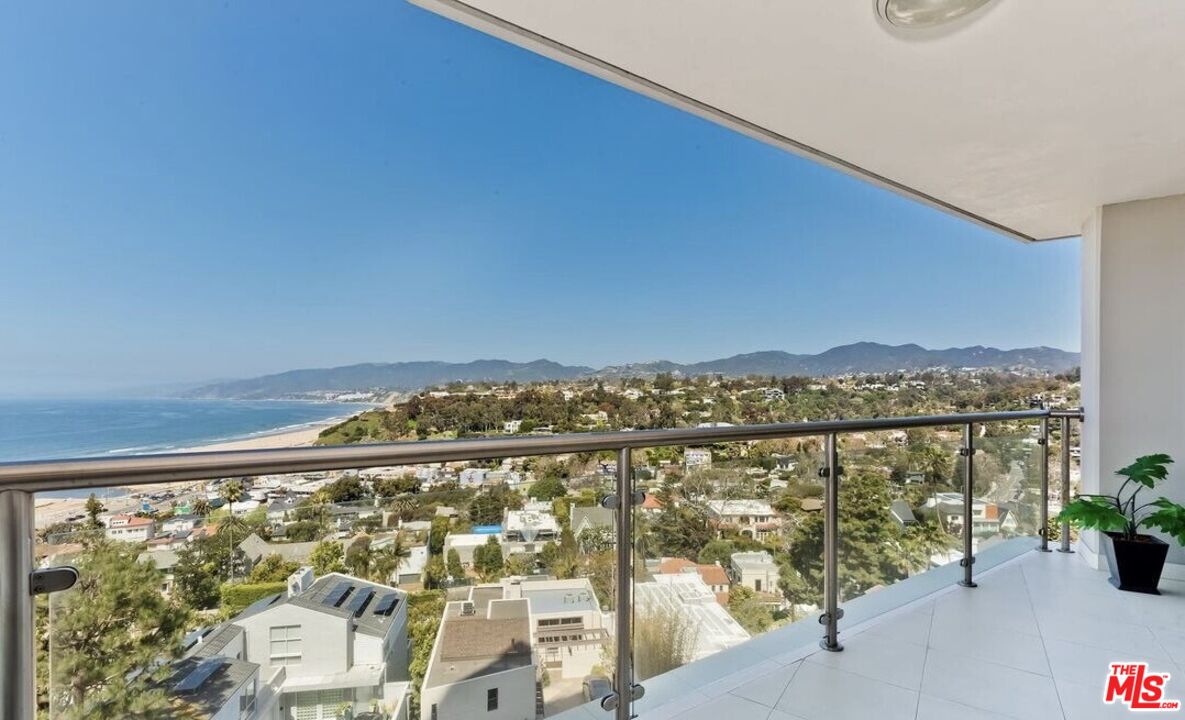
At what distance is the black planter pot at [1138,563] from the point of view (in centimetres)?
317

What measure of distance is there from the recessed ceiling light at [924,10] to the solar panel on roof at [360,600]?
244cm

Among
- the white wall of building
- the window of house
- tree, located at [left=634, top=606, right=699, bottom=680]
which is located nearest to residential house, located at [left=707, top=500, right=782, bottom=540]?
tree, located at [left=634, top=606, right=699, bottom=680]

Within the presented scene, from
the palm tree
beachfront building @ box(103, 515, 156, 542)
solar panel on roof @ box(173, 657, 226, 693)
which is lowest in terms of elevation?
solar panel on roof @ box(173, 657, 226, 693)

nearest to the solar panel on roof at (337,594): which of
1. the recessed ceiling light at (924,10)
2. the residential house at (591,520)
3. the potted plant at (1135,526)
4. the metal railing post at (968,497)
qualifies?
the residential house at (591,520)

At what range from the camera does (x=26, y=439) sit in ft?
17.9

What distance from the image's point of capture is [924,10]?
182 centimetres

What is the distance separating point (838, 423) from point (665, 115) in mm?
12983

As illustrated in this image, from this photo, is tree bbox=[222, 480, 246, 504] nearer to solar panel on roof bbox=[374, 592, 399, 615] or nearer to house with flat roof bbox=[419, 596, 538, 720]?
solar panel on roof bbox=[374, 592, 399, 615]

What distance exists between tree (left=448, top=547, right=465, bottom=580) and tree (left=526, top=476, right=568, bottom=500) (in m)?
0.26

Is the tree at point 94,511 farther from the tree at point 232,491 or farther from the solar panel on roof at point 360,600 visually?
the solar panel on roof at point 360,600

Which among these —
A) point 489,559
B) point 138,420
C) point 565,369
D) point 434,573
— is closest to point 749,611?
point 489,559

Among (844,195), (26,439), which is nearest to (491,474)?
(26,439)

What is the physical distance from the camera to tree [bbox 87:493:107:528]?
3.33 ft

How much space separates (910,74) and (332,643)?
2946 millimetres
